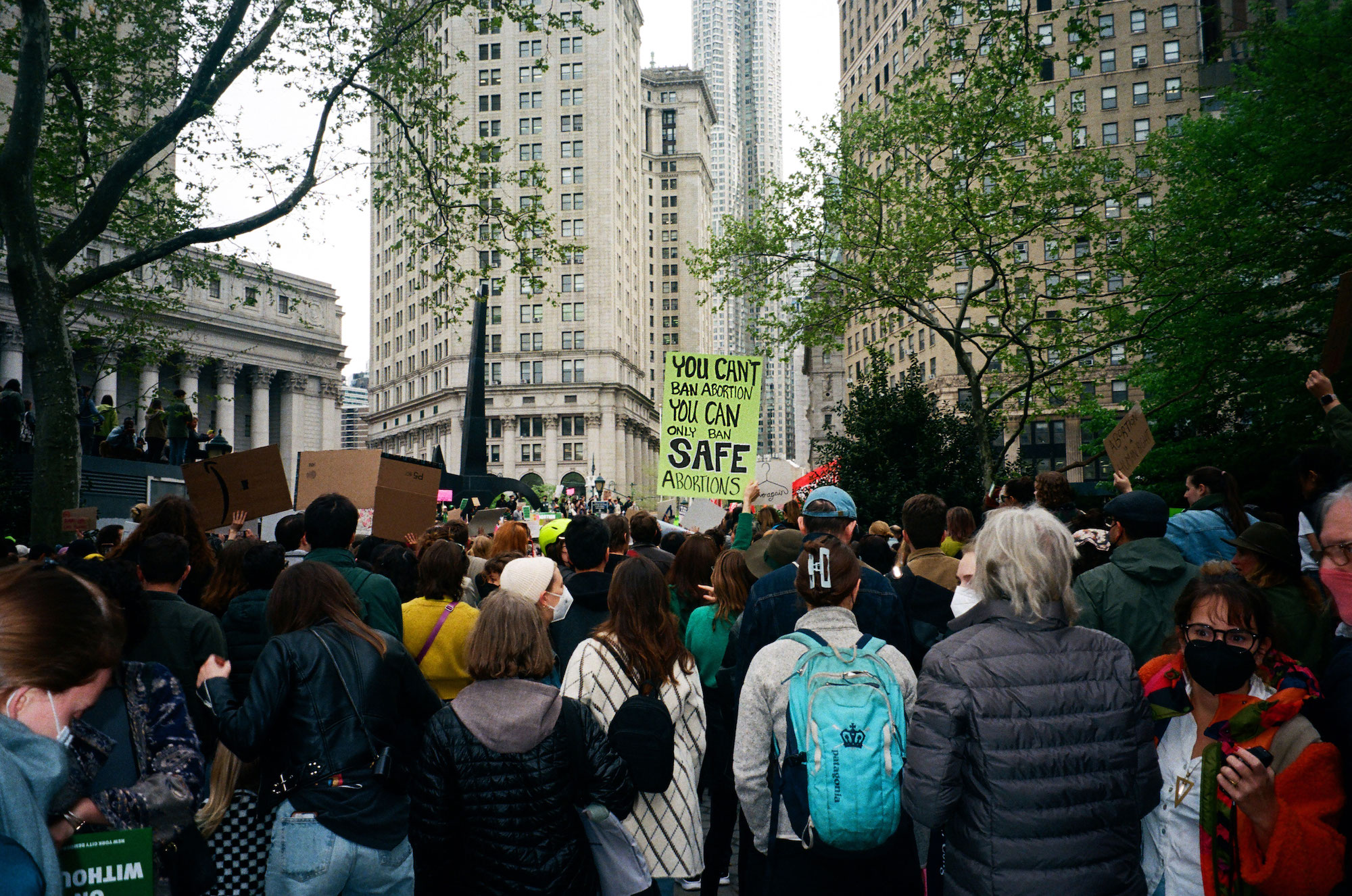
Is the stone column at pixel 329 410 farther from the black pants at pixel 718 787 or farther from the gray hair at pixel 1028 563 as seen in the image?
the gray hair at pixel 1028 563

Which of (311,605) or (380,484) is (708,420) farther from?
(311,605)

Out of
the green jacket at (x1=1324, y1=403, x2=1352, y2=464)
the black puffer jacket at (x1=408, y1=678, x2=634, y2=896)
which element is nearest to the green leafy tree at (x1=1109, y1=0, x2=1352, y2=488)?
the green jacket at (x1=1324, y1=403, x2=1352, y2=464)

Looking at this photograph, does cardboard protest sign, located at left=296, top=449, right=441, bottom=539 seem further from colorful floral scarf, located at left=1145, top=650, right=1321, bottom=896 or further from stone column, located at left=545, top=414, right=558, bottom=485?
stone column, located at left=545, top=414, right=558, bottom=485

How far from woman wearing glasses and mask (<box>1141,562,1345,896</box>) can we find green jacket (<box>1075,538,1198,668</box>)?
5.64 feet

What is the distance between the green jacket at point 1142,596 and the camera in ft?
16.5

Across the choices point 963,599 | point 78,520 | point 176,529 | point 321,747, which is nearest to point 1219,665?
point 963,599

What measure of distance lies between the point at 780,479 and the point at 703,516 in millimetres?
9519

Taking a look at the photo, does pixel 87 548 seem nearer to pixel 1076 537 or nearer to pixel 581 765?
pixel 581 765

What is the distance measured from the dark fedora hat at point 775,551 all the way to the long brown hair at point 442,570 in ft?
6.12

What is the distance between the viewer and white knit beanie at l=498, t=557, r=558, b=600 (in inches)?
201

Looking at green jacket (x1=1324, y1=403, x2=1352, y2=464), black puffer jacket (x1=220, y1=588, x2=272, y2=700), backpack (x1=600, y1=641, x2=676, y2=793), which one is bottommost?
backpack (x1=600, y1=641, x2=676, y2=793)

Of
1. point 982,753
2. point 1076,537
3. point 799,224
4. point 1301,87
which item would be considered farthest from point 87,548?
point 1301,87

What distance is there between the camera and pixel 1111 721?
305cm

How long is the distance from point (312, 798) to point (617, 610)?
1.49 m
